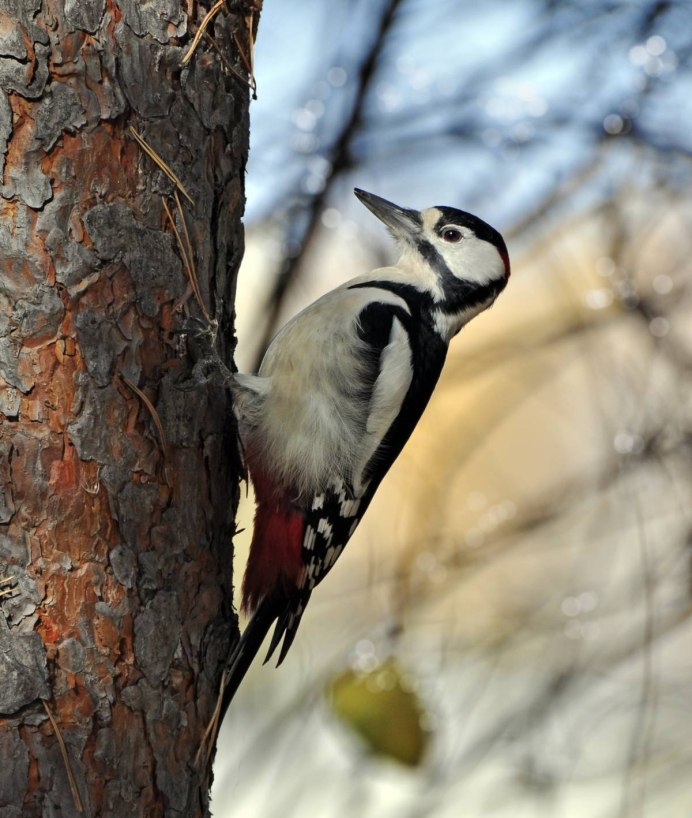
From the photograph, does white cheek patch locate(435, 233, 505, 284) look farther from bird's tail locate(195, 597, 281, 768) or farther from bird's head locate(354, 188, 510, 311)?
bird's tail locate(195, 597, 281, 768)

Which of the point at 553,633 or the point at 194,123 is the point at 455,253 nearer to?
the point at 194,123

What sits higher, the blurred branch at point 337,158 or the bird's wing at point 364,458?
the blurred branch at point 337,158

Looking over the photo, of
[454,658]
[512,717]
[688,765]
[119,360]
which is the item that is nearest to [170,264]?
[119,360]

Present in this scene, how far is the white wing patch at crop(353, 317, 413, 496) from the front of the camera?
218cm

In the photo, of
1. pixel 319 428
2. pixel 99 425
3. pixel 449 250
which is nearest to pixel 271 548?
pixel 319 428

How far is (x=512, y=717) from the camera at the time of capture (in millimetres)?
3879

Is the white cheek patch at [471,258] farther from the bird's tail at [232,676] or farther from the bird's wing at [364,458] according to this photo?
the bird's tail at [232,676]

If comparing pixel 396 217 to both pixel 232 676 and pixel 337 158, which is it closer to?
pixel 337 158

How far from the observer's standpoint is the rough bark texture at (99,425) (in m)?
1.50

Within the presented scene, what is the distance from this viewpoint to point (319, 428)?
2148mm

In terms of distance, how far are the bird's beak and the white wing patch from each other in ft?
1.44

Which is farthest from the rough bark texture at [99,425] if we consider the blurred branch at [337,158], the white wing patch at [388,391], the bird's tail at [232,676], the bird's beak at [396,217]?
the blurred branch at [337,158]

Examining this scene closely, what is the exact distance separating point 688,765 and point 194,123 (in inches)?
129

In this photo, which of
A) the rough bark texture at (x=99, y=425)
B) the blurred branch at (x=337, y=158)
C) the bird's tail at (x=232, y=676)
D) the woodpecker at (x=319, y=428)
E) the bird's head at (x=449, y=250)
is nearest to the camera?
the rough bark texture at (x=99, y=425)
